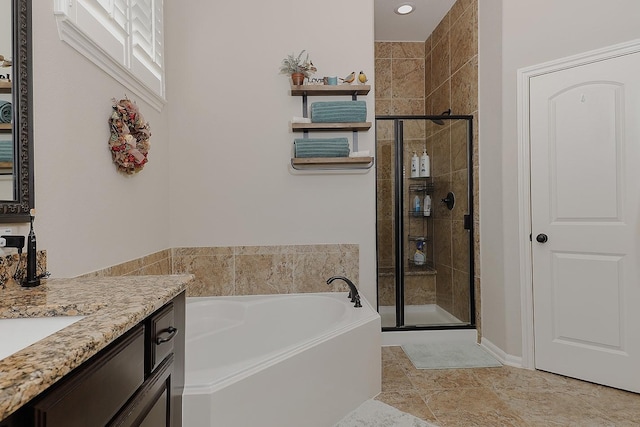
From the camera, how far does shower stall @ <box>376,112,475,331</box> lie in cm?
310

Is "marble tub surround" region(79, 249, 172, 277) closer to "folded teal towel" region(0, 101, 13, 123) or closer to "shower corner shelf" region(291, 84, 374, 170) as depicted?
"folded teal towel" region(0, 101, 13, 123)

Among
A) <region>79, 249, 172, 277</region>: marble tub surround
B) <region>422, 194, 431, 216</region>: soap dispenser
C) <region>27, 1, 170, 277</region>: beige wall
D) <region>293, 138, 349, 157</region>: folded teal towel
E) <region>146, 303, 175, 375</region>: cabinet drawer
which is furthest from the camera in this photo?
<region>422, 194, 431, 216</region>: soap dispenser

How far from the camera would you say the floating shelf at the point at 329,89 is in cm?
261

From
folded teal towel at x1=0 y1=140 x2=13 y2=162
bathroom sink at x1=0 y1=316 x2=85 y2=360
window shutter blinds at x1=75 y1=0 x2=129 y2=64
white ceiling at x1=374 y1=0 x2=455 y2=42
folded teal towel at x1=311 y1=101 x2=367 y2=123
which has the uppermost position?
white ceiling at x1=374 y1=0 x2=455 y2=42

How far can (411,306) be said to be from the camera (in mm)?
3191

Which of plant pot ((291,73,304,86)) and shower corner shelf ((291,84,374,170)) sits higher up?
plant pot ((291,73,304,86))

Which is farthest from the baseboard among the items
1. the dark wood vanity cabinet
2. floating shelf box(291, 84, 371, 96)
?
the dark wood vanity cabinet

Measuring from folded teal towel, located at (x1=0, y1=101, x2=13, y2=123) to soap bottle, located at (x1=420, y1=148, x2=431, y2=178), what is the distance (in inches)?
108

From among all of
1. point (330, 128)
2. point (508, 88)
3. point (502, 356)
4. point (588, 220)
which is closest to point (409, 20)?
point (508, 88)

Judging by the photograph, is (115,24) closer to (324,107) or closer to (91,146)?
(91,146)

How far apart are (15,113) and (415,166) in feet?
8.81

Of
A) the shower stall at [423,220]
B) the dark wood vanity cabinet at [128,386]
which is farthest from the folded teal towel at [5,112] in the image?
the shower stall at [423,220]

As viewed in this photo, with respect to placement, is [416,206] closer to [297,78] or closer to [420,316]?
[420,316]

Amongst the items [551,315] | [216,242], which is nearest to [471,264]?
[551,315]
